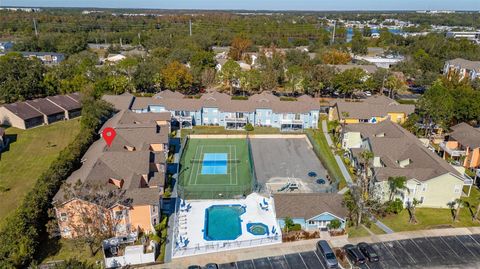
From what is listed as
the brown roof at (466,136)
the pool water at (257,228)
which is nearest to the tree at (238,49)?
the brown roof at (466,136)

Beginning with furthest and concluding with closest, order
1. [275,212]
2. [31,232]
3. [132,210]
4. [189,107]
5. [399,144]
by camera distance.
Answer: [189,107] → [399,144] → [275,212] → [132,210] → [31,232]

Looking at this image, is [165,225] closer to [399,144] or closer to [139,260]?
[139,260]

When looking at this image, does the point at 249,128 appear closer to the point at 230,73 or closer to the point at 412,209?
the point at 230,73

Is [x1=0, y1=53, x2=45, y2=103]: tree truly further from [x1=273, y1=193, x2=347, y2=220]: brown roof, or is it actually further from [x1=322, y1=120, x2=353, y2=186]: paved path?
[x1=273, y1=193, x2=347, y2=220]: brown roof

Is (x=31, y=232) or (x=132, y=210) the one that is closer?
(x=31, y=232)

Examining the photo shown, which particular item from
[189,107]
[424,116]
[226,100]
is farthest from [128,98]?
[424,116]

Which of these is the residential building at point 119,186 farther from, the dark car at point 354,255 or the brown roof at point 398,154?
the brown roof at point 398,154
